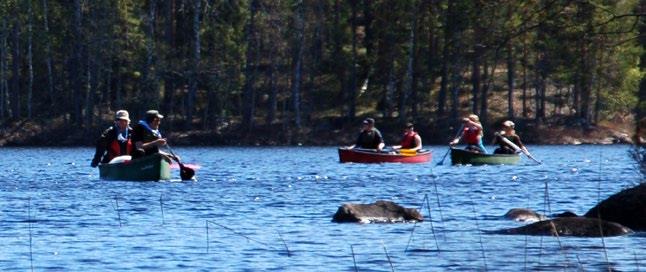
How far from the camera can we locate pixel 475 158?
41062 mm

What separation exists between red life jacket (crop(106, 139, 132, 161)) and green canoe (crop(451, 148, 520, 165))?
13.0 metres

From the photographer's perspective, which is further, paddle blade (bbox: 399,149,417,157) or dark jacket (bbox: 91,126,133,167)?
paddle blade (bbox: 399,149,417,157)

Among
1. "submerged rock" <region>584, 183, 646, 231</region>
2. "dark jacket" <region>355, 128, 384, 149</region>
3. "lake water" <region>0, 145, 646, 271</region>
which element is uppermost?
"dark jacket" <region>355, 128, 384, 149</region>

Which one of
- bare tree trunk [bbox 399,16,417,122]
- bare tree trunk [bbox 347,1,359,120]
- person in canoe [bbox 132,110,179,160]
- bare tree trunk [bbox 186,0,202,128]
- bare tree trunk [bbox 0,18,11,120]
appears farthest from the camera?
bare tree trunk [bbox 347,1,359,120]

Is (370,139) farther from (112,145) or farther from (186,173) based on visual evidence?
(112,145)

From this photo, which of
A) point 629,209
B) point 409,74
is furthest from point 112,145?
point 409,74

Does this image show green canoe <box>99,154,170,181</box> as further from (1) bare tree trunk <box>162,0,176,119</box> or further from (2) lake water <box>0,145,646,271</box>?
(1) bare tree trunk <box>162,0,176,119</box>

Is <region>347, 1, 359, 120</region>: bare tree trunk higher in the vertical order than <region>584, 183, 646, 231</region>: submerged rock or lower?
higher

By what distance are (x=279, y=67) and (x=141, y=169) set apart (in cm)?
4544

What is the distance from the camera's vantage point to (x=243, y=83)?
73.8 m

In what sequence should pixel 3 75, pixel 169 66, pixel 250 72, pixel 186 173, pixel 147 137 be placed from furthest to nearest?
1. pixel 3 75
2. pixel 250 72
3. pixel 169 66
4. pixel 186 173
5. pixel 147 137

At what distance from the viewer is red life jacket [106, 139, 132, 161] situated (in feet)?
102

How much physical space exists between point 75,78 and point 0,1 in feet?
19.7

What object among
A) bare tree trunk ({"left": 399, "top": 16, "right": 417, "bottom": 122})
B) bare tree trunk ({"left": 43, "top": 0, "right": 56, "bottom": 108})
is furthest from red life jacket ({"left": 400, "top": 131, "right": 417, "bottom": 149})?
bare tree trunk ({"left": 43, "top": 0, "right": 56, "bottom": 108})
